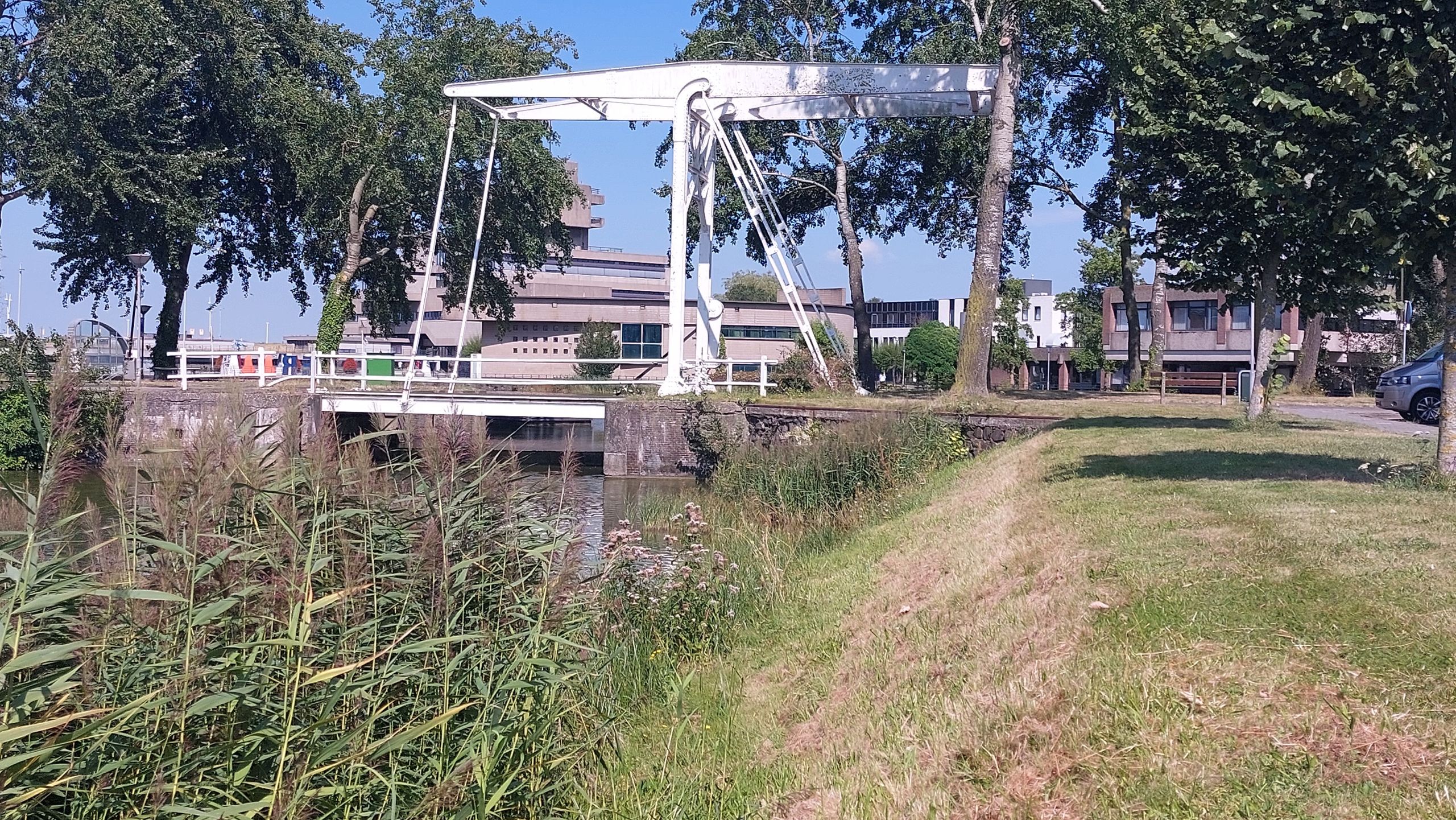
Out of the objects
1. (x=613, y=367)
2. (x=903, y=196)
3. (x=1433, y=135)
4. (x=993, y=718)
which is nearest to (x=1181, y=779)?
(x=993, y=718)

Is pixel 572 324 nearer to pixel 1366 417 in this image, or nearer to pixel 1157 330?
pixel 1157 330

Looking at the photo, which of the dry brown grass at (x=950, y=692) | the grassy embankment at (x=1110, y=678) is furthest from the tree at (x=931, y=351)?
the dry brown grass at (x=950, y=692)

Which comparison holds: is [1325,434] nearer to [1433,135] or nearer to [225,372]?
[1433,135]

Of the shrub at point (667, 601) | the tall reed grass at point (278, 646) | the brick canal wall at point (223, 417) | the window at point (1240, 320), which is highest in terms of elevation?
the window at point (1240, 320)

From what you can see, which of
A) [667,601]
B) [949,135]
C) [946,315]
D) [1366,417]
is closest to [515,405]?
[949,135]

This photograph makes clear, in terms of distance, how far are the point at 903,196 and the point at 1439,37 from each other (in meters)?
24.9

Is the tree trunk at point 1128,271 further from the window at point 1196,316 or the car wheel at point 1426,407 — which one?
the window at point 1196,316

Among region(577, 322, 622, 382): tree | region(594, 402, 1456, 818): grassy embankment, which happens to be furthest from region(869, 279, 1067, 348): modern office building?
region(594, 402, 1456, 818): grassy embankment

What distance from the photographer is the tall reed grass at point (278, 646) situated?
3.80 m

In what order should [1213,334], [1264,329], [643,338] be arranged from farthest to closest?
[643,338]
[1213,334]
[1264,329]

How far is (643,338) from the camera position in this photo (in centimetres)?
5947

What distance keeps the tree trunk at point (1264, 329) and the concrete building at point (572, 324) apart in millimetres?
28116

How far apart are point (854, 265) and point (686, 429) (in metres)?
11.0

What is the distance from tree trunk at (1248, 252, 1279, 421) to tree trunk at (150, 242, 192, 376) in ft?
90.5
